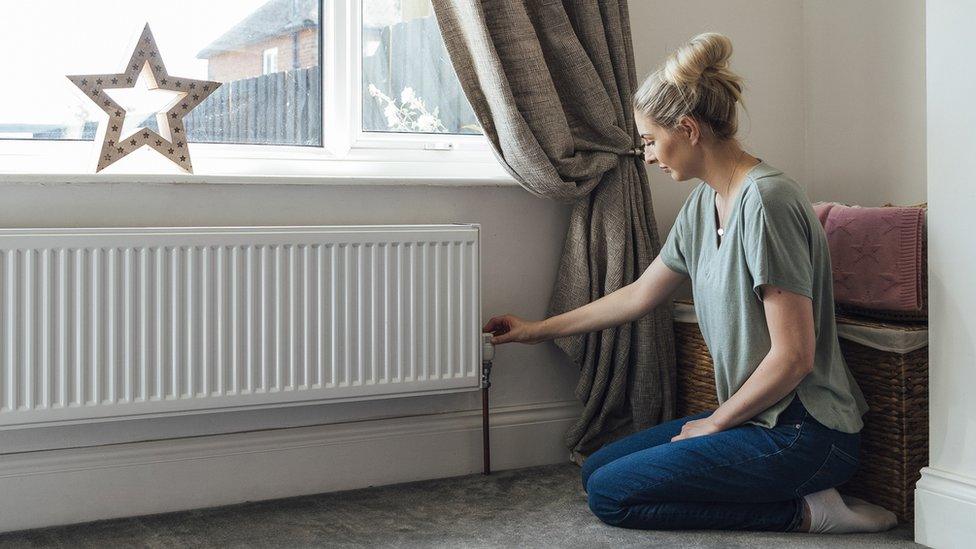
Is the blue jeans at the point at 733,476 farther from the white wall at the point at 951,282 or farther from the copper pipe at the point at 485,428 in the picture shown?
the copper pipe at the point at 485,428

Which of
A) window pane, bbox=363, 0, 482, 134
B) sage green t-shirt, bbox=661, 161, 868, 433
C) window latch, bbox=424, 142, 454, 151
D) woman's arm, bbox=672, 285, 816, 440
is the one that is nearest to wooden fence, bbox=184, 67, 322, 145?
window pane, bbox=363, 0, 482, 134

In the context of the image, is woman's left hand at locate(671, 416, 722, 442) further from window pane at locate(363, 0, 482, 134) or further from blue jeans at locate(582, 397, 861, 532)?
window pane at locate(363, 0, 482, 134)

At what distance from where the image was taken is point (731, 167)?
182 cm

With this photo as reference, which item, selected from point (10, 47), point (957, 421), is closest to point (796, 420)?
point (957, 421)

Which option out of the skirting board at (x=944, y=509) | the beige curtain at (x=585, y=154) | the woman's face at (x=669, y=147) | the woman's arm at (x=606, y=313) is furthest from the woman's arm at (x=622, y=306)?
the skirting board at (x=944, y=509)

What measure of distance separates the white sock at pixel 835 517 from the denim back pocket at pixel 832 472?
2 cm

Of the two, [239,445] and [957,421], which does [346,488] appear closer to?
[239,445]

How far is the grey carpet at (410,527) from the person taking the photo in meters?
1.75

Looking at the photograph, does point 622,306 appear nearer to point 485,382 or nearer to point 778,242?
point 485,382

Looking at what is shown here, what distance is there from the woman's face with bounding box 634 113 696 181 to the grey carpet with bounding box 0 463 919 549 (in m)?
0.70

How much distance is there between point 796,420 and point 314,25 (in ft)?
4.45

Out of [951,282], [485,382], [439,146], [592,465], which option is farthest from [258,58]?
[951,282]

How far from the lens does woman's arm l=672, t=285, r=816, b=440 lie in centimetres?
167

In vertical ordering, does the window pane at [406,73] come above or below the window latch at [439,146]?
above
